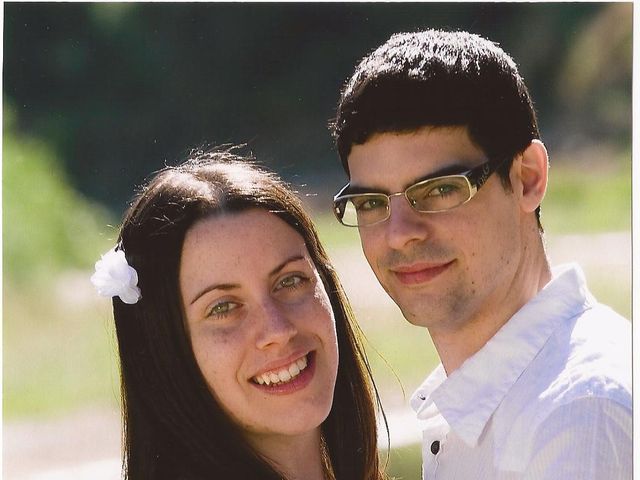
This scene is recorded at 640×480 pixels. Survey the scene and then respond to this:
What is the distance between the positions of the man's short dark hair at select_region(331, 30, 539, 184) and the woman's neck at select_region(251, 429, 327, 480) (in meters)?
0.73

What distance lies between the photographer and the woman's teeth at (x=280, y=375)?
2.18 meters

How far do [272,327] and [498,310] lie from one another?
52 centimetres

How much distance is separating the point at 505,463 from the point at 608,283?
3.17 meters

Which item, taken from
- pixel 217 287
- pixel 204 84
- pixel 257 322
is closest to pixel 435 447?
pixel 257 322

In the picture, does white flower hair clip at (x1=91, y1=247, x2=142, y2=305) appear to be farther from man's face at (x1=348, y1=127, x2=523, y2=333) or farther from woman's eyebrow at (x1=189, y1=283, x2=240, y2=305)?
man's face at (x1=348, y1=127, x2=523, y2=333)

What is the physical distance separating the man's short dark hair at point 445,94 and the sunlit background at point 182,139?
1.35m

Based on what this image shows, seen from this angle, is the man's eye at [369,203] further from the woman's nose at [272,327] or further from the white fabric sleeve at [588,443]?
the white fabric sleeve at [588,443]

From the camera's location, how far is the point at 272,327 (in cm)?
214

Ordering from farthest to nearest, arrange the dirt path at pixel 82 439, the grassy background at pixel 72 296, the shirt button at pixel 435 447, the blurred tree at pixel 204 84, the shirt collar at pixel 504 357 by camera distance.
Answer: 1. the blurred tree at pixel 204 84
2. the grassy background at pixel 72 296
3. the dirt path at pixel 82 439
4. the shirt button at pixel 435 447
5. the shirt collar at pixel 504 357

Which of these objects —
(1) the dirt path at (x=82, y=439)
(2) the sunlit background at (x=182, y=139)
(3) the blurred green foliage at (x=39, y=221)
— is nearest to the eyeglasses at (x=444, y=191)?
(2) the sunlit background at (x=182, y=139)

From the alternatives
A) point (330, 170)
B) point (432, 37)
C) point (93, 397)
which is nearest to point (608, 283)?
point (432, 37)

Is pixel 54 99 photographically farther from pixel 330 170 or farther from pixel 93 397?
pixel 93 397

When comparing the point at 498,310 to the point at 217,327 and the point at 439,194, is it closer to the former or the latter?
the point at 439,194

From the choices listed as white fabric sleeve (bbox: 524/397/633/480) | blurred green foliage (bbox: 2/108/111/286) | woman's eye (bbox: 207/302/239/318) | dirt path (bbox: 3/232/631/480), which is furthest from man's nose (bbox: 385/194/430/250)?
blurred green foliage (bbox: 2/108/111/286)
